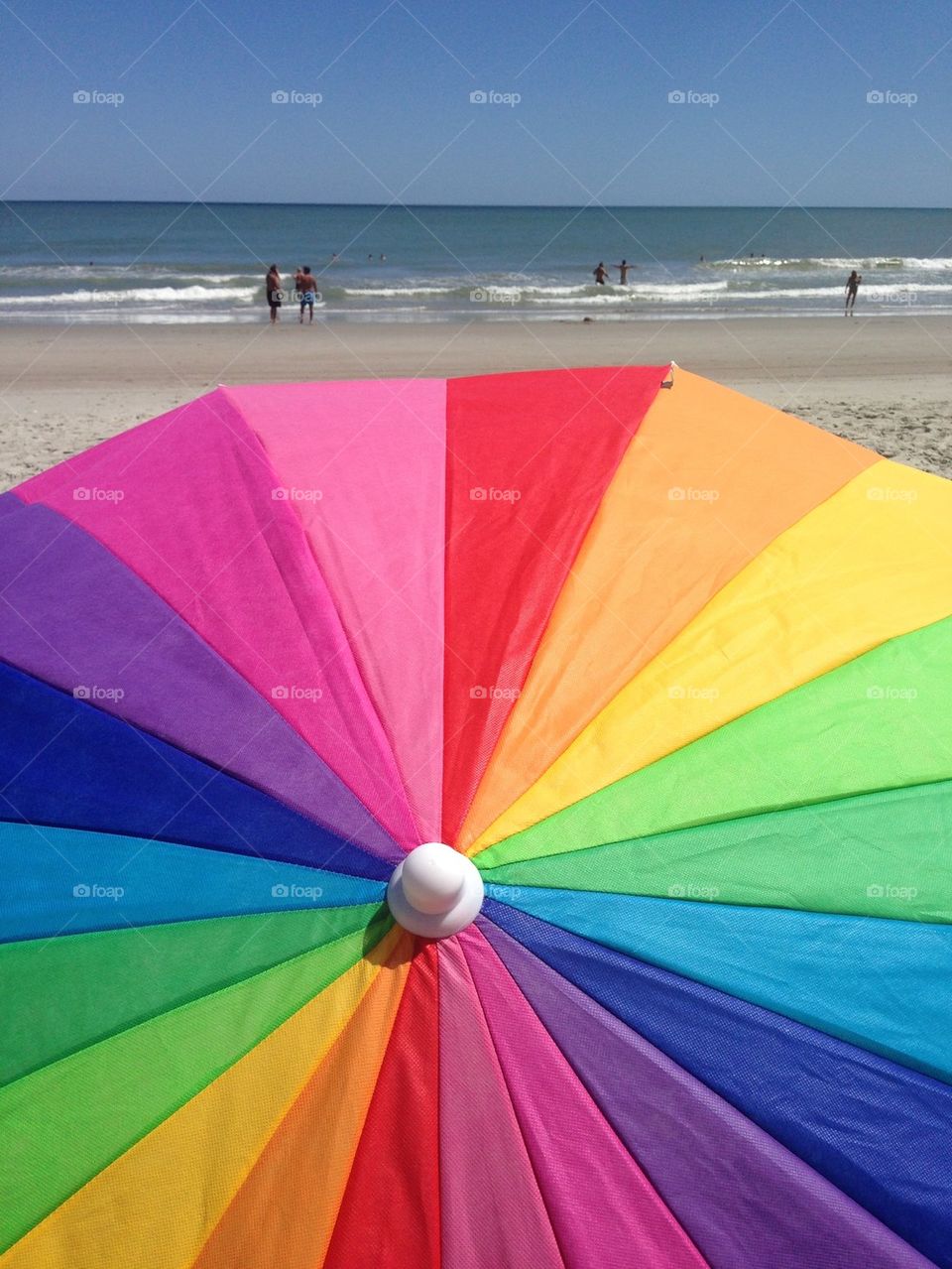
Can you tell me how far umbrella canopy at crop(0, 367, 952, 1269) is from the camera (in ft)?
5.66

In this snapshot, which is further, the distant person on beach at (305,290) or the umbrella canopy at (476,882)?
the distant person on beach at (305,290)

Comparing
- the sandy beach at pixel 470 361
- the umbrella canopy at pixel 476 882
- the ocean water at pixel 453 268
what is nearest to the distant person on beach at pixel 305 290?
the sandy beach at pixel 470 361

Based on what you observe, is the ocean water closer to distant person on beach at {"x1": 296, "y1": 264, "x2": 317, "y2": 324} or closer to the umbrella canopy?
distant person on beach at {"x1": 296, "y1": 264, "x2": 317, "y2": 324}

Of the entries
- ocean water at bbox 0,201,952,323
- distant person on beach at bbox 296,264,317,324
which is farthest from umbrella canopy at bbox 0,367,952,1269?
ocean water at bbox 0,201,952,323

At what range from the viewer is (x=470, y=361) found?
51.8 ft

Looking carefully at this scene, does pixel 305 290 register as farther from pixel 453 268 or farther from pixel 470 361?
pixel 453 268

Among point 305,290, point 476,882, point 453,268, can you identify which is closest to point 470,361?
point 305,290

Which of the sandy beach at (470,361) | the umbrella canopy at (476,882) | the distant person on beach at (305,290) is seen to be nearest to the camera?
the umbrella canopy at (476,882)

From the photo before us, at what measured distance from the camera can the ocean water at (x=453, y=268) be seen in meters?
24.3

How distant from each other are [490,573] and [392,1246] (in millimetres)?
1671

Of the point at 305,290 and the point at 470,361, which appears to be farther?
the point at 305,290

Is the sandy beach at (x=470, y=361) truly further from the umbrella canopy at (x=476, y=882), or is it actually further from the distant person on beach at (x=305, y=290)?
the umbrella canopy at (x=476, y=882)

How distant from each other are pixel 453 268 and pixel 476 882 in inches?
1493

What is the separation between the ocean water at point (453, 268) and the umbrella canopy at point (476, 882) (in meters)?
19.9
